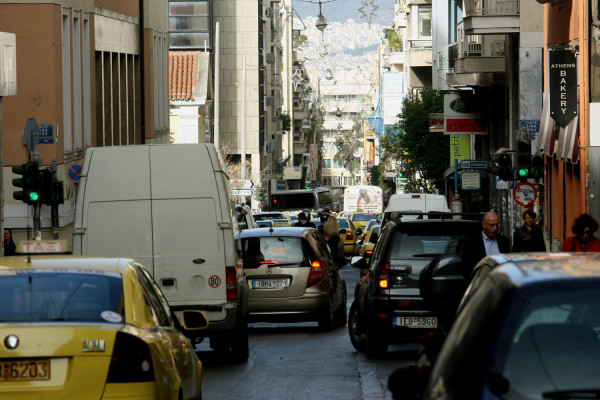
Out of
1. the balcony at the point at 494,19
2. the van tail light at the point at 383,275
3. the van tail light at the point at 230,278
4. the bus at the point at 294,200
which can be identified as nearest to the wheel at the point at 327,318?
the van tail light at the point at 383,275

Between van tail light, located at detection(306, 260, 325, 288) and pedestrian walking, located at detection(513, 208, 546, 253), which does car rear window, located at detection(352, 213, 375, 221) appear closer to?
pedestrian walking, located at detection(513, 208, 546, 253)

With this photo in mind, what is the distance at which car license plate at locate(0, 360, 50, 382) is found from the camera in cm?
696

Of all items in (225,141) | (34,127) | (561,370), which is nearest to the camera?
(561,370)

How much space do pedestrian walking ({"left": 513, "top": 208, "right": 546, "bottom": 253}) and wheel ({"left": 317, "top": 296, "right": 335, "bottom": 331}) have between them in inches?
131

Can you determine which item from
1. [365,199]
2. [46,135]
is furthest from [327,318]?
[365,199]

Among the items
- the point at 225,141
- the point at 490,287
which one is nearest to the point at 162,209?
the point at 490,287

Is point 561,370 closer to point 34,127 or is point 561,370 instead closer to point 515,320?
point 515,320

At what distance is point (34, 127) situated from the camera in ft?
84.1

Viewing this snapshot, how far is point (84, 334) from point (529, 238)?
1520 cm

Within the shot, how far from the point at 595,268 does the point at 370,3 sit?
56442 millimetres

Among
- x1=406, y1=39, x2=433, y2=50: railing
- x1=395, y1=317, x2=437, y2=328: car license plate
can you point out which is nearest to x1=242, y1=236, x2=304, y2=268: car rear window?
x1=395, y1=317, x2=437, y2=328: car license plate

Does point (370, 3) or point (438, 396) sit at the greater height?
point (370, 3)

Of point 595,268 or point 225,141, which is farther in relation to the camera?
point 225,141

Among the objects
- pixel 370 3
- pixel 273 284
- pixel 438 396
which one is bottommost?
pixel 273 284
